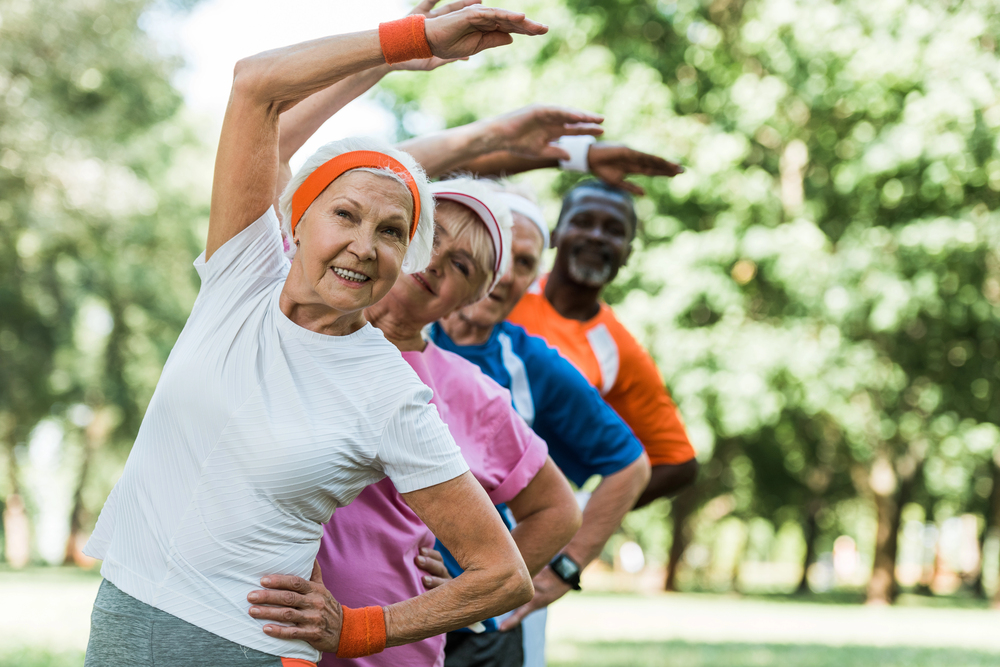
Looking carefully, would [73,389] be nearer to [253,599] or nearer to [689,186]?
[689,186]

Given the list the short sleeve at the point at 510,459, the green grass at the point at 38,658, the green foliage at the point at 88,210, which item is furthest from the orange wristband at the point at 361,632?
the green foliage at the point at 88,210

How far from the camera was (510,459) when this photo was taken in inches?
110

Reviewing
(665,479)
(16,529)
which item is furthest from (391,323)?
(16,529)

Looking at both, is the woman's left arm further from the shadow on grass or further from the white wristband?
the shadow on grass

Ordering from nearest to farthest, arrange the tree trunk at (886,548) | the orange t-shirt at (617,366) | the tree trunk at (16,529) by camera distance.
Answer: the orange t-shirt at (617,366), the tree trunk at (886,548), the tree trunk at (16,529)

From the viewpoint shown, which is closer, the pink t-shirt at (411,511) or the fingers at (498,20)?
the fingers at (498,20)

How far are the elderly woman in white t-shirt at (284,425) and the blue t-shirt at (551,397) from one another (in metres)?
1.06

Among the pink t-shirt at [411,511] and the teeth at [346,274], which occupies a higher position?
the teeth at [346,274]

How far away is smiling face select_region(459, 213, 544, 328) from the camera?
3348 mm

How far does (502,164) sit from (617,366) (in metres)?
1.25

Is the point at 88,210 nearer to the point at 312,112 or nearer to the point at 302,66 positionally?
the point at 312,112

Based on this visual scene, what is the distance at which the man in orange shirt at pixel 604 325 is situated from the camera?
4609 mm

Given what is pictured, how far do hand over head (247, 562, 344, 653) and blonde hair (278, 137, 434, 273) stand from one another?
82cm

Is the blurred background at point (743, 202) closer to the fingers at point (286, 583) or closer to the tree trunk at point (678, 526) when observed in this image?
the tree trunk at point (678, 526)
